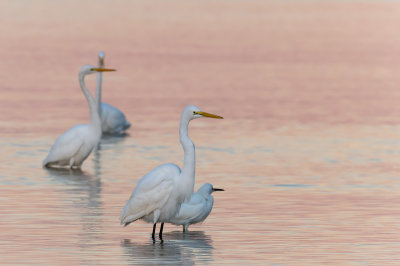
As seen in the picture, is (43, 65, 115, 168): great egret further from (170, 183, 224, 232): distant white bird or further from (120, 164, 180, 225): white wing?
(120, 164, 180, 225): white wing

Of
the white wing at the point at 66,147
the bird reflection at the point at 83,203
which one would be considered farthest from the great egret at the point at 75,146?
the bird reflection at the point at 83,203

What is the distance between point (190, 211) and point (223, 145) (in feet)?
29.0

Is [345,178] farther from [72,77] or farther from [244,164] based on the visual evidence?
[72,77]

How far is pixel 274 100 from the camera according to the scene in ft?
107

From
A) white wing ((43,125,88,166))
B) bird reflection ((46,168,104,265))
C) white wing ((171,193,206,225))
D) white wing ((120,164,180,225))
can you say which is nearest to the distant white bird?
white wing ((171,193,206,225))

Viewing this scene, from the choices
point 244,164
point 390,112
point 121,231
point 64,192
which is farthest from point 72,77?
point 121,231

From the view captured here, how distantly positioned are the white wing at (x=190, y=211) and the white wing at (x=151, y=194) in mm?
432

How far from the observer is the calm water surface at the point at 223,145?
580 inches

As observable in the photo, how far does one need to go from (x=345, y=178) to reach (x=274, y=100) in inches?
492

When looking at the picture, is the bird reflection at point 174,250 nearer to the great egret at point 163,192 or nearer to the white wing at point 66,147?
the great egret at point 163,192

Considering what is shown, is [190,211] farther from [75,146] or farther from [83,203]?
[75,146]

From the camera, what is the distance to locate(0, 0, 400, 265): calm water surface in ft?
48.3

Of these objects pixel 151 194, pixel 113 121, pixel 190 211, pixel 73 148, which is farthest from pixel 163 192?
pixel 113 121

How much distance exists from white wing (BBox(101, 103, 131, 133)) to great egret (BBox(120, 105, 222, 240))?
38.6 ft
